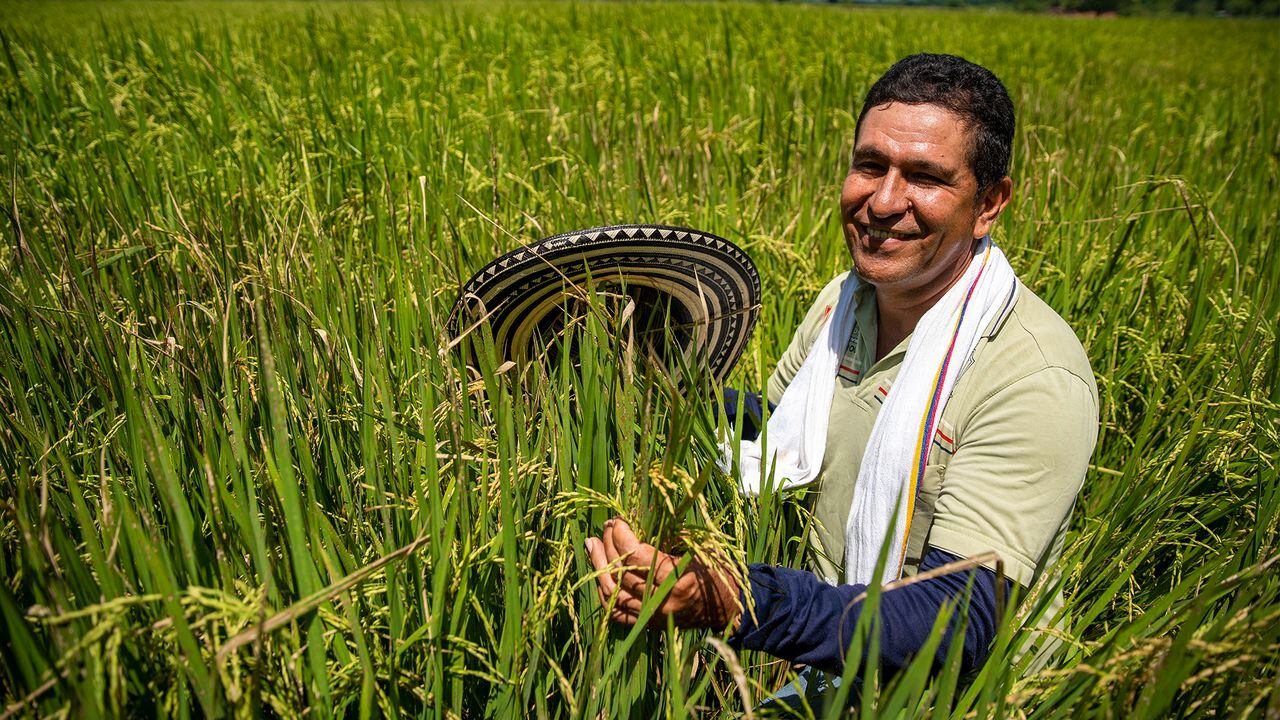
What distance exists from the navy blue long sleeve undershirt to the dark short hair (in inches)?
31.0

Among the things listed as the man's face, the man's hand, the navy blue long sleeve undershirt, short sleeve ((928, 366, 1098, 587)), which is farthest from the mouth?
the man's hand

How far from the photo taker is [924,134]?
4.60 feet

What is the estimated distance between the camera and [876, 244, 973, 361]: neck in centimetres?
152

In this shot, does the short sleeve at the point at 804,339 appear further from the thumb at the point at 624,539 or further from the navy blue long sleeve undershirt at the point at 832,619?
the thumb at the point at 624,539

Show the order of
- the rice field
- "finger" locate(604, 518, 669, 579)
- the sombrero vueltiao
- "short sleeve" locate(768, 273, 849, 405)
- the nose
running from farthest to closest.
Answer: "short sleeve" locate(768, 273, 849, 405) < the nose < the sombrero vueltiao < "finger" locate(604, 518, 669, 579) < the rice field

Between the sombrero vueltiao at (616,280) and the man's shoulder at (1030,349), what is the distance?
1.50ft

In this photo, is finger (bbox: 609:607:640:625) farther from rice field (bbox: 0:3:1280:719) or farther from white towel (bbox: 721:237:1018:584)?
white towel (bbox: 721:237:1018:584)

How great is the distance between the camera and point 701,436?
4.45 feet

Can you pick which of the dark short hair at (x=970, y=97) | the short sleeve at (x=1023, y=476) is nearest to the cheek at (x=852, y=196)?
the dark short hair at (x=970, y=97)

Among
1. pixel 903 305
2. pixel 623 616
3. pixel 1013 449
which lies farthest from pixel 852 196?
pixel 623 616

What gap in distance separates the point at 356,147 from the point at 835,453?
2.05m

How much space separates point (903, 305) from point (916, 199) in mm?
238

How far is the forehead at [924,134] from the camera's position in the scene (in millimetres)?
1396

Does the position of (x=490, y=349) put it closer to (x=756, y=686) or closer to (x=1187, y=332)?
(x=756, y=686)
